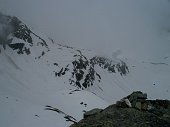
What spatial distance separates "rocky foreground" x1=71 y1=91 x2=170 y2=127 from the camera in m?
15.3

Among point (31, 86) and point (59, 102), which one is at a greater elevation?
point (31, 86)

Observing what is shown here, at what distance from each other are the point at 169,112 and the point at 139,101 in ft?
7.18

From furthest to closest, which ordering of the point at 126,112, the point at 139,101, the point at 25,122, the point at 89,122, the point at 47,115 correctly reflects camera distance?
the point at 47,115
the point at 25,122
the point at 139,101
the point at 126,112
the point at 89,122

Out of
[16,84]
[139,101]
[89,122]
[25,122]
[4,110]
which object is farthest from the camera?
[16,84]

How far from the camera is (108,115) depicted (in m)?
16.5

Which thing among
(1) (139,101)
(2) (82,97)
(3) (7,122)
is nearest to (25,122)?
(3) (7,122)

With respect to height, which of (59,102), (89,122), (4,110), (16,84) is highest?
(16,84)

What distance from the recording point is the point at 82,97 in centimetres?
7869

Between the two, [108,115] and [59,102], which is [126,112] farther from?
[59,102]

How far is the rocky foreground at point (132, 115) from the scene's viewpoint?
15328 millimetres

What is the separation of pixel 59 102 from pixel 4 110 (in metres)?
30.2

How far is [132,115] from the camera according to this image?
16406 millimetres

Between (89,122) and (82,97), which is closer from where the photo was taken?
(89,122)

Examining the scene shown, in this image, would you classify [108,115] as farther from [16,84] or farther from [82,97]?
[16,84]
